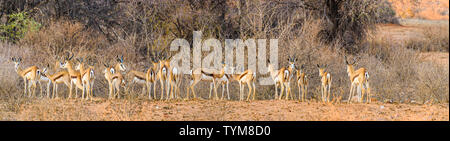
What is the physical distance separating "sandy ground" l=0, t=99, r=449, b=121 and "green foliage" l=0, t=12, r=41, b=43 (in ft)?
25.5

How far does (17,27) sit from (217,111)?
10.1 metres

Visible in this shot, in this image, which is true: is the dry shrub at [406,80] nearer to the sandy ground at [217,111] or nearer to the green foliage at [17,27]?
the sandy ground at [217,111]

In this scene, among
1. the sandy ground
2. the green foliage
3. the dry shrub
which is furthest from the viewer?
the green foliage

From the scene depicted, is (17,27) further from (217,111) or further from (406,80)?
(406,80)

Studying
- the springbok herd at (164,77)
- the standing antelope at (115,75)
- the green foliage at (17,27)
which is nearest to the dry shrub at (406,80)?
the springbok herd at (164,77)

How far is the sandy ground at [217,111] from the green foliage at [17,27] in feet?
25.5

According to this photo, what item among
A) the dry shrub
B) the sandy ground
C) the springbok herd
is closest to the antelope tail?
the springbok herd

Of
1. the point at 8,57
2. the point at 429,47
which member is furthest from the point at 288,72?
the point at 429,47

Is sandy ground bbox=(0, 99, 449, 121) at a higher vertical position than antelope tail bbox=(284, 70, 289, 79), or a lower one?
lower

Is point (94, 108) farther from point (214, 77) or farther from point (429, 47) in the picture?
point (429, 47)

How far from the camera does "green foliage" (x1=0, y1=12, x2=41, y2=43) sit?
1709 centimetres

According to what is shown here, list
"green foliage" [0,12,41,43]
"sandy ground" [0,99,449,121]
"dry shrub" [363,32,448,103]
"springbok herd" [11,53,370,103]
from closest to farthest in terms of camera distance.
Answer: "sandy ground" [0,99,449,121] → "springbok herd" [11,53,370,103] → "dry shrub" [363,32,448,103] → "green foliage" [0,12,41,43]

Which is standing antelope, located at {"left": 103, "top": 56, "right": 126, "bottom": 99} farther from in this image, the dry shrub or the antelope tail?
the dry shrub

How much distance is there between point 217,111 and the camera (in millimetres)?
9625
